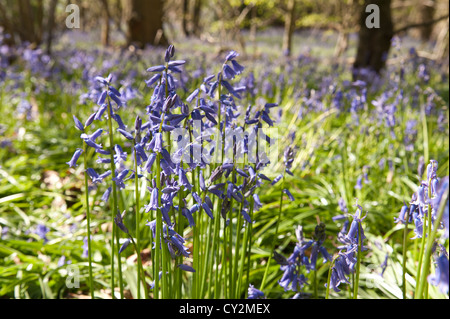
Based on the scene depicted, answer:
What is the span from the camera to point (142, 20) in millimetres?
10914

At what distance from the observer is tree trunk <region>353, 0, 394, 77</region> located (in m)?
6.95

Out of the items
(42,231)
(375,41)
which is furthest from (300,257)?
(375,41)

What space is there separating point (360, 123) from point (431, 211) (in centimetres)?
286

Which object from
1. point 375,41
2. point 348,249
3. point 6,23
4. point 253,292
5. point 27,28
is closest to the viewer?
point 348,249

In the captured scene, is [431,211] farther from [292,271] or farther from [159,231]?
[159,231]

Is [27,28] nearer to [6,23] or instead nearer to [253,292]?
[6,23]

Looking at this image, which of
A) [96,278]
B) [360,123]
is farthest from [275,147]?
[96,278]

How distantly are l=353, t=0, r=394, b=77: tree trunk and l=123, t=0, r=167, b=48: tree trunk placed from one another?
5.36 metres

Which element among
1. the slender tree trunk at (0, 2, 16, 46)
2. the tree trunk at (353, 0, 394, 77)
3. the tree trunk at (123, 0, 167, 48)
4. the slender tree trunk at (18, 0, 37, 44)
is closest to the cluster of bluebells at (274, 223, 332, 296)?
the tree trunk at (353, 0, 394, 77)

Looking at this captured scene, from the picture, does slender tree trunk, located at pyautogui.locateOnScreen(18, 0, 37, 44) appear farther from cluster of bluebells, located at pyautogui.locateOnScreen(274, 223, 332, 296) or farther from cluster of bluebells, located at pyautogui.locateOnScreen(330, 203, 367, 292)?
cluster of bluebells, located at pyautogui.locateOnScreen(330, 203, 367, 292)

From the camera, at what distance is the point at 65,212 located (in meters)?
3.01

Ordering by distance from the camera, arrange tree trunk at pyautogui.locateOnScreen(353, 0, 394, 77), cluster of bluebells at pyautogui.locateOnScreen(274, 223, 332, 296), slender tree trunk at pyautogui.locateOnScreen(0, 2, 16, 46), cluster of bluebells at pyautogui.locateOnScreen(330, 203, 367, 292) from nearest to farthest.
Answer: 1. cluster of bluebells at pyautogui.locateOnScreen(330, 203, 367, 292)
2. cluster of bluebells at pyautogui.locateOnScreen(274, 223, 332, 296)
3. slender tree trunk at pyautogui.locateOnScreen(0, 2, 16, 46)
4. tree trunk at pyautogui.locateOnScreen(353, 0, 394, 77)

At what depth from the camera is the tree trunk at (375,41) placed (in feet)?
22.8

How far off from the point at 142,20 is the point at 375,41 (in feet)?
20.8
